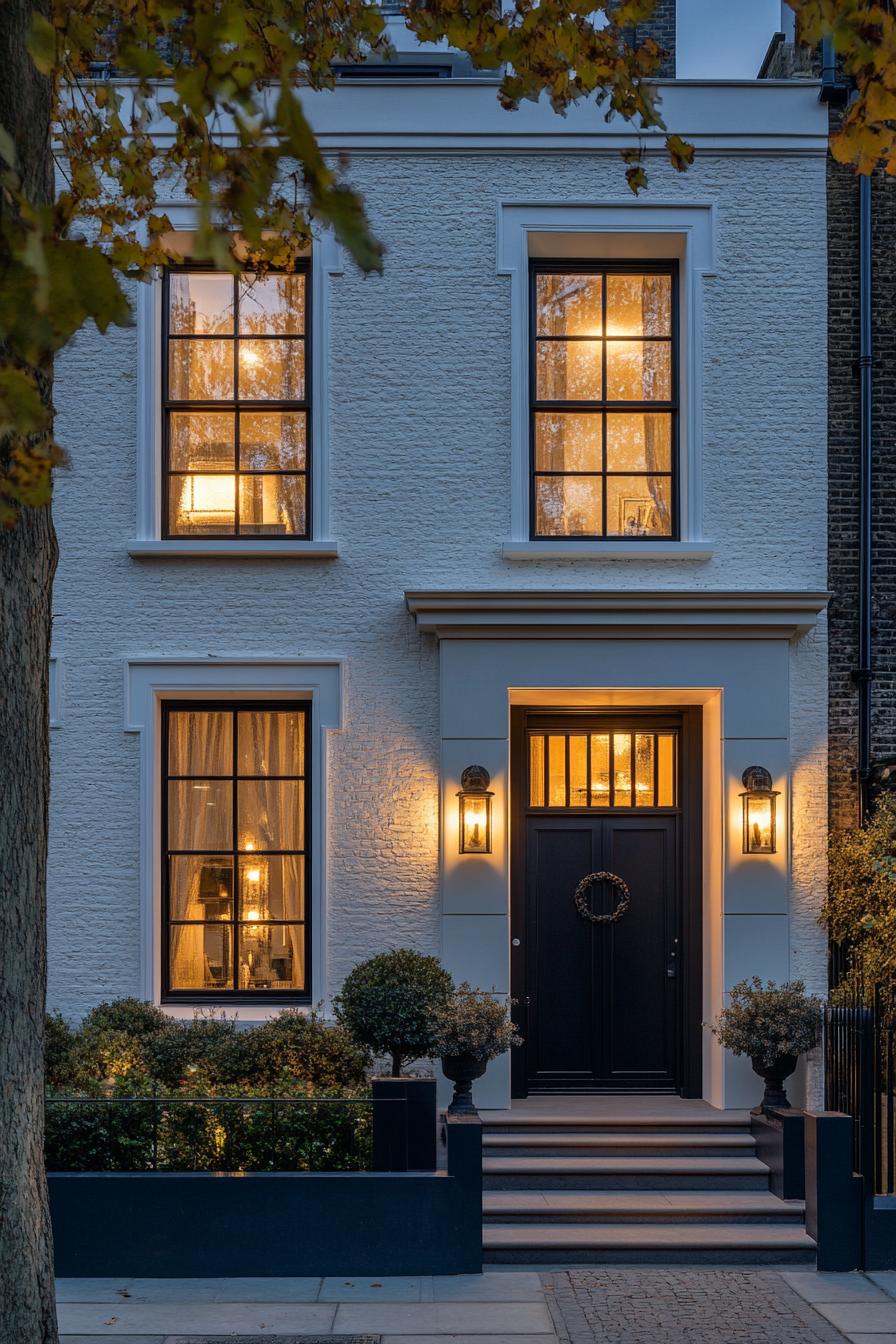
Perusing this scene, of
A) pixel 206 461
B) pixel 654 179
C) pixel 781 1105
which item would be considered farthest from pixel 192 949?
pixel 654 179

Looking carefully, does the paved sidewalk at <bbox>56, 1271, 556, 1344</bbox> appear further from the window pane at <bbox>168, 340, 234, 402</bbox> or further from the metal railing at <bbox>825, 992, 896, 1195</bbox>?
the window pane at <bbox>168, 340, 234, 402</bbox>

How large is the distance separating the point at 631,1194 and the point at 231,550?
5.19 m

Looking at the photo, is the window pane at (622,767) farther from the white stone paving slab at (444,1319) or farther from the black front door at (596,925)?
the white stone paving slab at (444,1319)

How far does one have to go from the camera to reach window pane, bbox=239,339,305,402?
9398 mm

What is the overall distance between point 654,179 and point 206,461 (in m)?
3.99

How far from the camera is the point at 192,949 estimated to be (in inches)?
361

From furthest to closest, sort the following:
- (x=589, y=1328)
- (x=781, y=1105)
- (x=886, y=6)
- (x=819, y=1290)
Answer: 1. (x=781, y=1105)
2. (x=819, y=1290)
3. (x=589, y=1328)
4. (x=886, y=6)

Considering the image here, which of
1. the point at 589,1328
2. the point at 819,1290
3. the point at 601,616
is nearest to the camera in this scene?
the point at 589,1328

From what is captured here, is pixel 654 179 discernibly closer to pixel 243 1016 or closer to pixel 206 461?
pixel 206 461

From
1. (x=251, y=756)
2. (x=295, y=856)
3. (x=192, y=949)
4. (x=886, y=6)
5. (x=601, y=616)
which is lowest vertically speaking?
(x=192, y=949)

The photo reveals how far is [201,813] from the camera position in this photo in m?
9.25

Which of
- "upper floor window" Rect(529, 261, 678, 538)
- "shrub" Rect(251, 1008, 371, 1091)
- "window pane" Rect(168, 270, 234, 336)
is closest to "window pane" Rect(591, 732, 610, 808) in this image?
"upper floor window" Rect(529, 261, 678, 538)

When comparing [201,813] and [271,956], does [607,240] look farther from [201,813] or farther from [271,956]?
[271,956]

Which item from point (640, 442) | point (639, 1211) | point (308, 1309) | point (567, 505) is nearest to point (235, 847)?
point (308, 1309)
